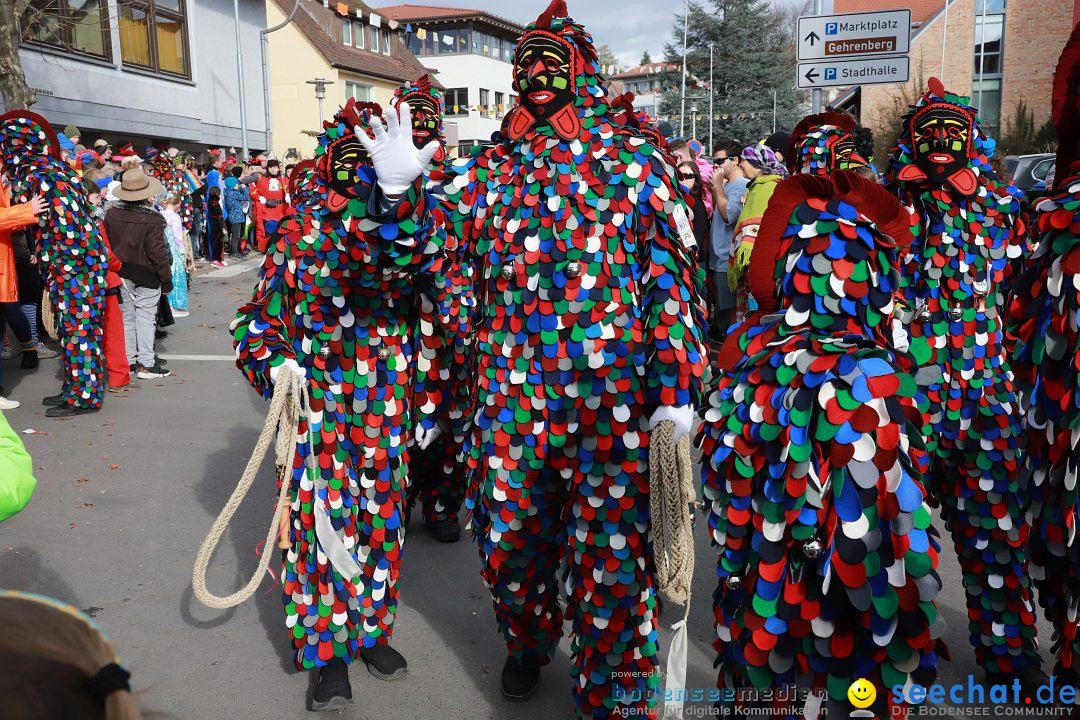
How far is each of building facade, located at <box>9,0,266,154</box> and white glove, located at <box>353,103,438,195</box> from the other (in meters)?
13.8

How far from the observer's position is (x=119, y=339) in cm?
781

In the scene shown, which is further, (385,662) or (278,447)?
(385,662)

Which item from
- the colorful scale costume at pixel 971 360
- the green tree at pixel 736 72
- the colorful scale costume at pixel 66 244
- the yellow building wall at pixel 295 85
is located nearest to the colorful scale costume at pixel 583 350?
the colorful scale costume at pixel 971 360

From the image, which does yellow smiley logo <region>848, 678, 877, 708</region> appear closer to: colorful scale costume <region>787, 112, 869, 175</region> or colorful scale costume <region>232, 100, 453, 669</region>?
colorful scale costume <region>232, 100, 453, 669</region>

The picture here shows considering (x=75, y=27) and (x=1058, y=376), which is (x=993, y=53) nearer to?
(x=75, y=27)

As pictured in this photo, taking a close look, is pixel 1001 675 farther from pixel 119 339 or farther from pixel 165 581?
pixel 119 339

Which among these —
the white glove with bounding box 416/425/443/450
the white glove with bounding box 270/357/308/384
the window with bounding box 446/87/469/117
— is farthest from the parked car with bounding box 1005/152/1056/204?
the window with bounding box 446/87/469/117

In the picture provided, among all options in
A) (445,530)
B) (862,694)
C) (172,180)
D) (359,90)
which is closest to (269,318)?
(445,530)

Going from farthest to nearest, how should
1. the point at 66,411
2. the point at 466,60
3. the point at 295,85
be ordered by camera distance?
the point at 466,60 < the point at 295,85 < the point at 66,411

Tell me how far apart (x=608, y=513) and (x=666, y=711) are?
0.62m

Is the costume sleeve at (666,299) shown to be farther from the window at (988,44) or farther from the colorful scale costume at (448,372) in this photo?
the window at (988,44)

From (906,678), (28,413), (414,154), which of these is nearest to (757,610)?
(906,678)

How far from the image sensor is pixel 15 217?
5875 mm

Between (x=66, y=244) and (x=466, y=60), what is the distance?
4242cm
